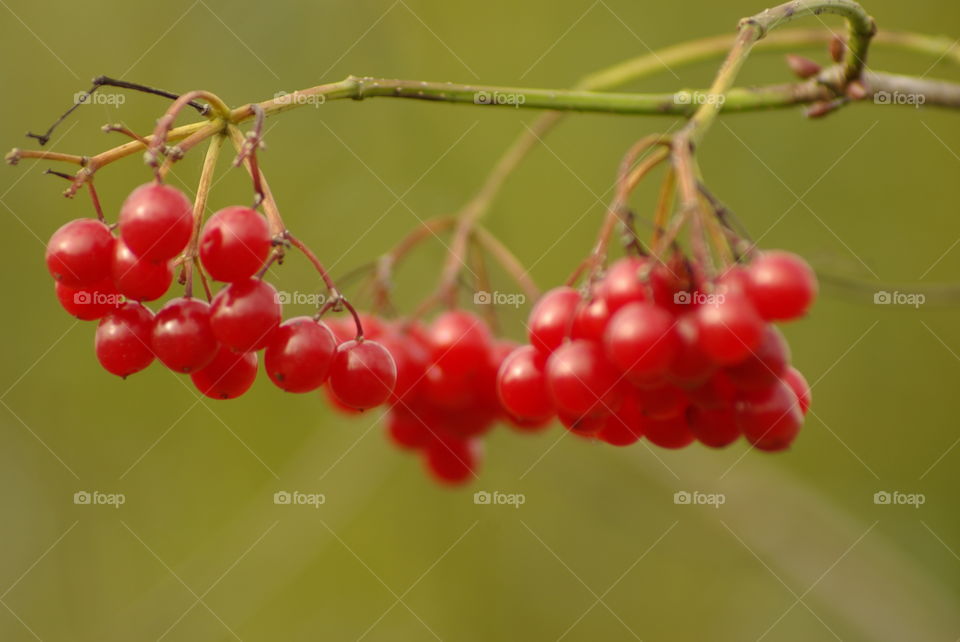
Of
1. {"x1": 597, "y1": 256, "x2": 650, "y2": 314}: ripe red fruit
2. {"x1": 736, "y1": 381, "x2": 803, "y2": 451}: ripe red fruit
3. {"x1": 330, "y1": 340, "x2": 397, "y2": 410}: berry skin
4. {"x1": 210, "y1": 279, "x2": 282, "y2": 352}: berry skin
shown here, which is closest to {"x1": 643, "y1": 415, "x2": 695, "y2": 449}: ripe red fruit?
{"x1": 736, "y1": 381, "x2": 803, "y2": 451}: ripe red fruit

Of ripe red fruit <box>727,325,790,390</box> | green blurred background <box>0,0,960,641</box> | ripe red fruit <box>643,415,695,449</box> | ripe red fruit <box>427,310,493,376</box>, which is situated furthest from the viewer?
green blurred background <box>0,0,960,641</box>

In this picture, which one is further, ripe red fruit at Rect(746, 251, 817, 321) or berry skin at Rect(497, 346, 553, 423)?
berry skin at Rect(497, 346, 553, 423)

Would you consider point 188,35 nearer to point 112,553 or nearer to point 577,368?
point 112,553

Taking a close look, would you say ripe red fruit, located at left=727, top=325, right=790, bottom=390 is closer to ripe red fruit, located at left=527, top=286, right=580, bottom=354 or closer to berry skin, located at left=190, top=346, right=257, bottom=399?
ripe red fruit, located at left=527, top=286, right=580, bottom=354

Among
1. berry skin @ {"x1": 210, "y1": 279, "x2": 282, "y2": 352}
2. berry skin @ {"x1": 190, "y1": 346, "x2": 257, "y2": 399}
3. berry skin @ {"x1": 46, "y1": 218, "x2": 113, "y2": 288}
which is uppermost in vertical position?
berry skin @ {"x1": 46, "y1": 218, "x2": 113, "y2": 288}

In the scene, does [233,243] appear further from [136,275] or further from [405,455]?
[405,455]

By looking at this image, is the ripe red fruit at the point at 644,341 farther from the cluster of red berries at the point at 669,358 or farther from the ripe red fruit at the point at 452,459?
the ripe red fruit at the point at 452,459

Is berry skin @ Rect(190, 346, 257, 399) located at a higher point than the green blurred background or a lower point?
higher
